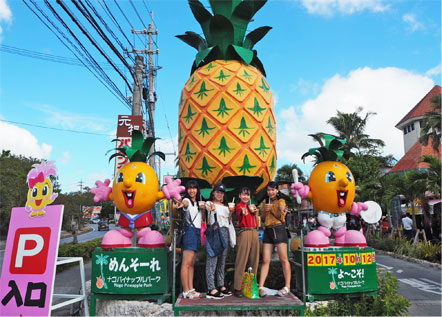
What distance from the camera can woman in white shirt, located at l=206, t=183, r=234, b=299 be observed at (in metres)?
4.72

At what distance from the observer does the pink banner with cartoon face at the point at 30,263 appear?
405 cm

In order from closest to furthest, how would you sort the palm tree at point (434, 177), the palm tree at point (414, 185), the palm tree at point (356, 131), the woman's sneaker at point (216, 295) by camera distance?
the woman's sneaker at point (216, 295), the palm tree at point (434, 177), the palm tree at point (414, 185), the palm tree at point (356, 131)

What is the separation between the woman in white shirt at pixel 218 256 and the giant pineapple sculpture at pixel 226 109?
4.32ft

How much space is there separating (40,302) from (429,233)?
51.9 feet

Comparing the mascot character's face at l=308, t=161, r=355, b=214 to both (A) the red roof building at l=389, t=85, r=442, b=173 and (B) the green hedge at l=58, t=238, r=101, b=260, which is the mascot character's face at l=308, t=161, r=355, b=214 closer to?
(B) the green hedge at l=58, t=238, r=101, b=260

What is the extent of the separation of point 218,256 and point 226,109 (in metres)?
2.63

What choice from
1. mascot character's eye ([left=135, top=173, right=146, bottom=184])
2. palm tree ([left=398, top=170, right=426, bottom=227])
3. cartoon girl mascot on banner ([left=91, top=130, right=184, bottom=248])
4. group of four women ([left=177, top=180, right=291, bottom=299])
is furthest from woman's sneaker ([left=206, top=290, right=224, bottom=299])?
palm tree ([left=398, top=170, right=426, bottom=227])

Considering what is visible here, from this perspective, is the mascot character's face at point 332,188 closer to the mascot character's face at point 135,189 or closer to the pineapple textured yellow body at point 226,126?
the pineapple textured yellow body at point 226,126

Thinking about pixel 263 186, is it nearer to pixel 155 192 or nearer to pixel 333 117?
pixel 155 192

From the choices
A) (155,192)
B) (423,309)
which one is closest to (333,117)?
(423,309)

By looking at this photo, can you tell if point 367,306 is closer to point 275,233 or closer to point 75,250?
point 275,233

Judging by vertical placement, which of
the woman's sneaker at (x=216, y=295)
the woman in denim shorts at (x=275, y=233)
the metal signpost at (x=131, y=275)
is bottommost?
the woman's sneaker at (x=216, y=295)

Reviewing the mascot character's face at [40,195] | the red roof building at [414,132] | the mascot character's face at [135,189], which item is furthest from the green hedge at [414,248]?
the red roof building at [414,132]

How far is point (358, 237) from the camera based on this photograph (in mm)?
5363
